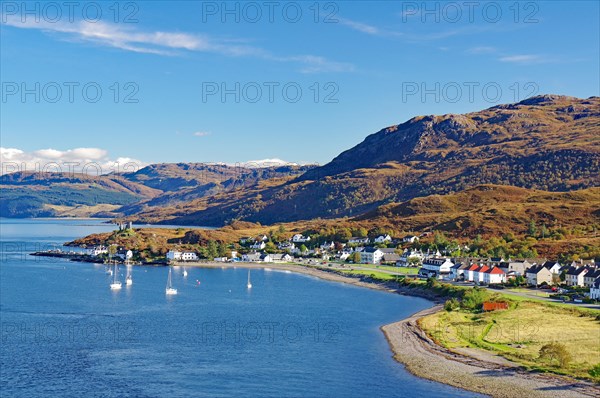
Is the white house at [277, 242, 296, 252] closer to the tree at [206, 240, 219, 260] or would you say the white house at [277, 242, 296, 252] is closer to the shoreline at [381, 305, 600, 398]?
the tree at [206, 240, 219, 260]

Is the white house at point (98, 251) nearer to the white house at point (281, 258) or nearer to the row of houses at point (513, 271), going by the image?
the white house at point (281, 258)

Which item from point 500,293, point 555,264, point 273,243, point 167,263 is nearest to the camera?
point 500,293

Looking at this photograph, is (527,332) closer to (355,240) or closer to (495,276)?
(495,276)

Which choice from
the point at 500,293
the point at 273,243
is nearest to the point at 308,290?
the point at 500,293

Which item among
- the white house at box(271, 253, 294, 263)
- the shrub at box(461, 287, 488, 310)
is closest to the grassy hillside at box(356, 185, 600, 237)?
the white house at box(271, 253, 294, 263)

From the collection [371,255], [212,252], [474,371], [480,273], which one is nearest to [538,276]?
[480,273]

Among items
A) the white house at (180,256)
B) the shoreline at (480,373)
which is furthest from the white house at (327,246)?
the shoreline at (480,373)

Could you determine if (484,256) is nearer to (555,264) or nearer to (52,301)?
(555,264)
